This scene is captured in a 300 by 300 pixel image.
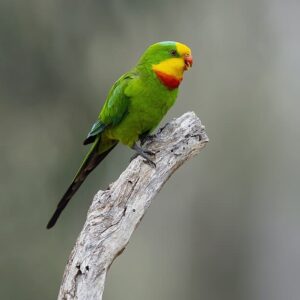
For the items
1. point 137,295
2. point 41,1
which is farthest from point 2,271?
point 41,1

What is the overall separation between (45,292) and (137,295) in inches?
28.0

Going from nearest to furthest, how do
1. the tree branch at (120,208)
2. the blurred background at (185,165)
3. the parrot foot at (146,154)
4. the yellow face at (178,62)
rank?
the tree branch at (120,208) < the parrot foot at (146,154) < the yellow face at (178,62) < the blurred background at (185,165)

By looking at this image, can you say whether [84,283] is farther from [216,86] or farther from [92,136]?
[216,86]

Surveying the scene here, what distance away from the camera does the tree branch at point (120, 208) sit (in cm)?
199

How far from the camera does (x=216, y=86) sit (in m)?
4.58

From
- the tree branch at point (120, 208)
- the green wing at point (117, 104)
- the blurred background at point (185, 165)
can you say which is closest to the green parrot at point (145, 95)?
the green wing at point (117, 104)

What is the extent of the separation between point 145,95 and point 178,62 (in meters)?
0.18

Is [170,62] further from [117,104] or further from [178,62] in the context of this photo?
[117,104]

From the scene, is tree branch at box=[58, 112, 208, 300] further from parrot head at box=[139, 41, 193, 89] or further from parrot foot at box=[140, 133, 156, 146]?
parrot head at box=[139, 41, 193, 89]

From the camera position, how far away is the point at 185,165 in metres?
4.54

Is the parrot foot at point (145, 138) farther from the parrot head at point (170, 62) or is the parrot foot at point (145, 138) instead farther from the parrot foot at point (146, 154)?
the parrot head at point (170, 62)

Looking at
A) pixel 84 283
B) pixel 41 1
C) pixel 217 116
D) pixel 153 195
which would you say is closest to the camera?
pixel 84 283

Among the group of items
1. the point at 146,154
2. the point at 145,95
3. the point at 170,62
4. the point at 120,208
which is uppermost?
the point at 170,62

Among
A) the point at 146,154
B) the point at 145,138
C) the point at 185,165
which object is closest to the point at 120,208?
the point at 146,154
